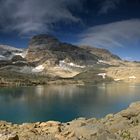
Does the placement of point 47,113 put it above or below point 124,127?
below

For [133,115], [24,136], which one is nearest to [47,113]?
[133,115]

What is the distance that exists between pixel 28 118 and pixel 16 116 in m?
4.23

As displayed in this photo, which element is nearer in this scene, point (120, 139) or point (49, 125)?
point (120, 139)

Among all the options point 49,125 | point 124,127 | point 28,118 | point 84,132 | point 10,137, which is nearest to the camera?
point 10,137

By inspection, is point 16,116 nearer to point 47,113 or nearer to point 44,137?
point 47,113

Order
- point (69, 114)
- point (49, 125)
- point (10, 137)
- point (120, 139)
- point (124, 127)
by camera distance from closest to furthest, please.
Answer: point (10, 137)
point (120, 139)
point (124, 127)
point (49, 125)
point (69, 114)

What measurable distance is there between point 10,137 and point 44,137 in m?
2.71

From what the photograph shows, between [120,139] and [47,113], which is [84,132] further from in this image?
[47,113]

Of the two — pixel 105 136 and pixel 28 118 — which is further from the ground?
pixel 105 136

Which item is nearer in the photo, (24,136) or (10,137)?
(10,137)

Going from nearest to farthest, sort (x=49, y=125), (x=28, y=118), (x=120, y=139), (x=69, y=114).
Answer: (x=120, y=139) < (x=49, y=125) < (x=28, y=118) < (x=69, y=114)

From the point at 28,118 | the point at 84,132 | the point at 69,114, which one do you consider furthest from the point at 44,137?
the point at 69,114

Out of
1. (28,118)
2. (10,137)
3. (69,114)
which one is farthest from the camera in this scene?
(69,114)

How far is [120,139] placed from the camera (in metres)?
12.8
